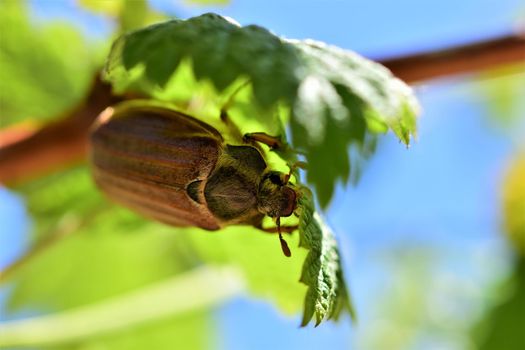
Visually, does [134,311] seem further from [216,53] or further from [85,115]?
[216,53]

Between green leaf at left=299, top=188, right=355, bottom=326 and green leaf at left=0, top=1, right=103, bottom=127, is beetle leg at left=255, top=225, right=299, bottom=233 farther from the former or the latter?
green leaf at left=0, top=1, right=103, bottom=127

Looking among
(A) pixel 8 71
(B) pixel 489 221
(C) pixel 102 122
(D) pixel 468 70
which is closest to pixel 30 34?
(A) pixel 8 71

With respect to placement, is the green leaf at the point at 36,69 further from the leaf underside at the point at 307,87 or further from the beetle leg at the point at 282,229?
the leaf underside at the point at 307,87

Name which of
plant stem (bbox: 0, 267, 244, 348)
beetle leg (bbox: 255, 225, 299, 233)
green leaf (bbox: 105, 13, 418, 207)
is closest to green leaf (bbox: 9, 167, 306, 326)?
beetle leg (bbox: 255, 225, 299, 233)

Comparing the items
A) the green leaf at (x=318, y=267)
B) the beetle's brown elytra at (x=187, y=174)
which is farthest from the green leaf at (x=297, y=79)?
the beetle's brown elytra at (x=187, y=174)

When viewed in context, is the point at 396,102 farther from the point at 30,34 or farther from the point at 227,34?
the point at 30,34

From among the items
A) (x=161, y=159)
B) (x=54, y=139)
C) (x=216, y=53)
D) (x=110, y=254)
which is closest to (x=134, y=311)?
(x=110, y=254)
